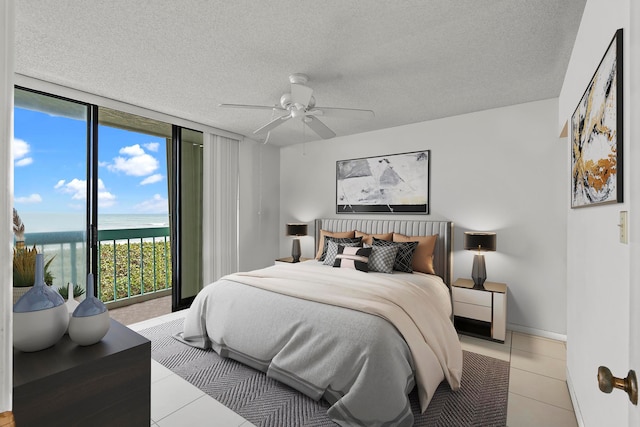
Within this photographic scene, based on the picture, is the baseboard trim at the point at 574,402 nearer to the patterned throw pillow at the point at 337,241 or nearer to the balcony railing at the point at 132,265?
the patterned throw pillow at the point at 337,241

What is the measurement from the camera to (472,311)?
3131 mm

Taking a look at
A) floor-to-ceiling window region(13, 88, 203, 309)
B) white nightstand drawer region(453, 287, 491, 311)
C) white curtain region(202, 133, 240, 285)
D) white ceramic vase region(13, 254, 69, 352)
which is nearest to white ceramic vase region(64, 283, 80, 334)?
white ceramic vase region(13, 254, 69, 352)

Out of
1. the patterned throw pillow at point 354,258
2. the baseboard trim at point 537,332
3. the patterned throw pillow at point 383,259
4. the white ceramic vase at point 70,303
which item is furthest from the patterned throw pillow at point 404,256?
the white ceramic vase at point 70,303

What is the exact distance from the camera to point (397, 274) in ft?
10.6

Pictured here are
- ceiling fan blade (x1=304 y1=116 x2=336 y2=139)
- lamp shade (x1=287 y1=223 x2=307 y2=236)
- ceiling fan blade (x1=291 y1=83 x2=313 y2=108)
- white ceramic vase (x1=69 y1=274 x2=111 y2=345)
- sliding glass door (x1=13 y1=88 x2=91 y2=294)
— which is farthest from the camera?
lamp shade (x1=287 y1=223 x2=307 y2=236)

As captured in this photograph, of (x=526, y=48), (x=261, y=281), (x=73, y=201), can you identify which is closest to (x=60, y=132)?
(x=73, y=201)

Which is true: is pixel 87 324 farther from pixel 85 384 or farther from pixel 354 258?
pixel 354 258

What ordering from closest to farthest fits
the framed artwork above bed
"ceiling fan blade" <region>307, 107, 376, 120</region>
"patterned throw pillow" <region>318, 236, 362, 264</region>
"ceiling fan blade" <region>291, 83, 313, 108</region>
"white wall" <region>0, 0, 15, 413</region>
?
"white wall" <region>0, 0, 15, 413</region> → "ceiling fan blade" <region>291, 83, 313, 108</region> → "ceiling fan blade" <region>307, 107, 376, 120</region> → "patterned throw pillow" <region>318, 236, 362, 264</region> → the framed artwork above bed

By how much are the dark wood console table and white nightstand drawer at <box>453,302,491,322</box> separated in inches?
117

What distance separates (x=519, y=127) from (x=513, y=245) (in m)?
1.31

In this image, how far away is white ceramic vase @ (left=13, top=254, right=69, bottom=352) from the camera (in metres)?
1.03

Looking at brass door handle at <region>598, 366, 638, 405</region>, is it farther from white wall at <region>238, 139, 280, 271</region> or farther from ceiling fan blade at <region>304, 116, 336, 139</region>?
white wall at <region>238, 139, 280, 271</region>

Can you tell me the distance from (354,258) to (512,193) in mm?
1905

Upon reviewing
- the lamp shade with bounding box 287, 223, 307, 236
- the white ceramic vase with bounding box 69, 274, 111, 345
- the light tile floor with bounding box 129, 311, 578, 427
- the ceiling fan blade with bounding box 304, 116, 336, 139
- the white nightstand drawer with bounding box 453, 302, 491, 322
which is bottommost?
the light tile floor with bounding box 129, 311, 578, 427
